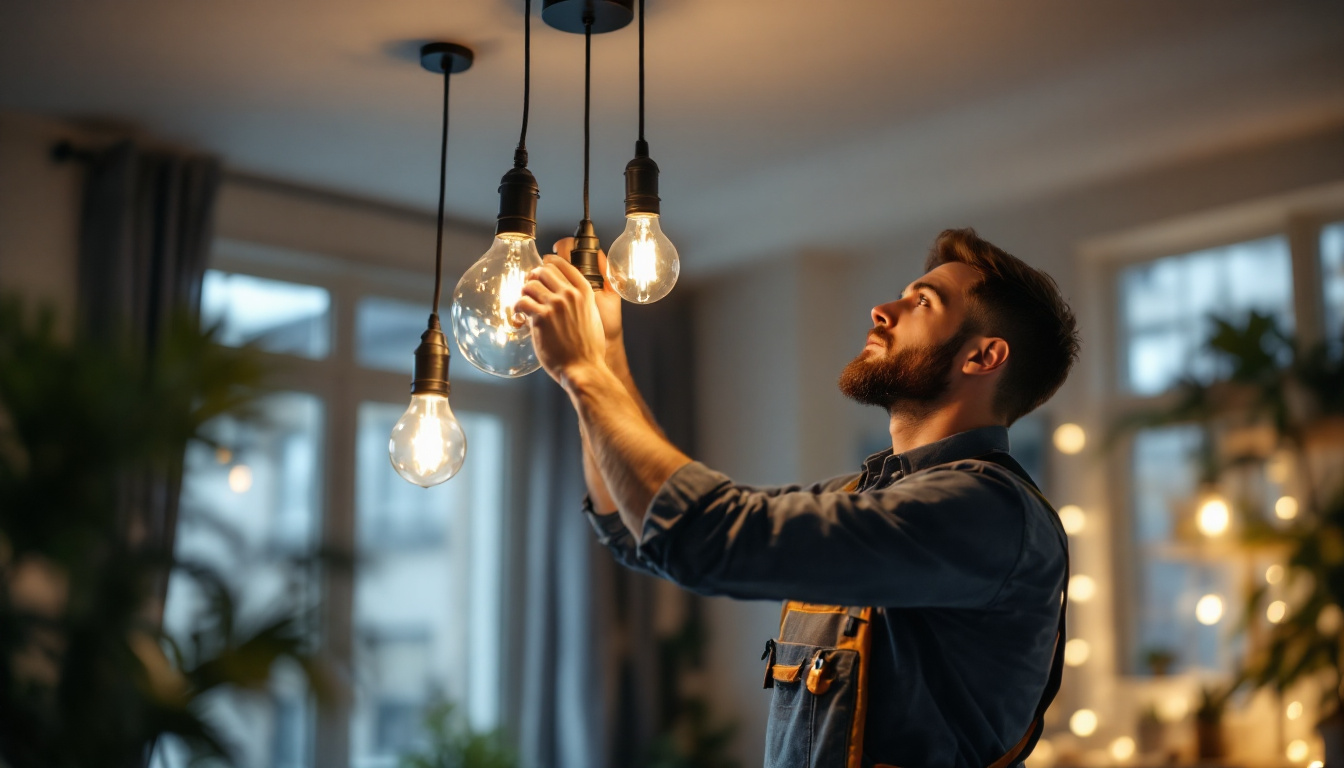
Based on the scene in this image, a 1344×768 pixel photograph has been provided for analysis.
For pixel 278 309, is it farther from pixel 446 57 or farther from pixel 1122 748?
pixel 1122 748

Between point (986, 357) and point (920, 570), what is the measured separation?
480mm

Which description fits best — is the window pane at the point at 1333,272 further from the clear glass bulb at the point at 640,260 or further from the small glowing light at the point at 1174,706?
the clear glass bulb at the point at 640,260

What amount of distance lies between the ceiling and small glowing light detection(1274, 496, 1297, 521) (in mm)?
1054

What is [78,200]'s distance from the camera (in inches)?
138

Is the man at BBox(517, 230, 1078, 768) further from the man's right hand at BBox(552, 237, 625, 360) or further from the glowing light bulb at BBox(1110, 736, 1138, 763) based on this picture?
the glowing light bulb at BBox(1110, 736, 1138, 763)

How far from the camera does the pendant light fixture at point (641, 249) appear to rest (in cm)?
179

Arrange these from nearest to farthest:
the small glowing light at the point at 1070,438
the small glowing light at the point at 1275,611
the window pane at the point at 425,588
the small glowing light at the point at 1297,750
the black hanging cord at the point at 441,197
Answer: the black hanging cord at the point at 441,197
the small glowing light at the point at 1297,750
the small glowing light at the point at 1275,611
the small glowing light at the point at 1070,438
the window pane at the point at 425,588

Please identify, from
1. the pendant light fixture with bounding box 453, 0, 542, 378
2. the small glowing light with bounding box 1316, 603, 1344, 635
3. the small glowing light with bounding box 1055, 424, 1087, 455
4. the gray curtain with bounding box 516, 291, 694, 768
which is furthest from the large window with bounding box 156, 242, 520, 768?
the small glowing light with bounding box 1316, 603, 1344, 635

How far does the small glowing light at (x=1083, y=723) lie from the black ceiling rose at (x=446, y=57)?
105 inches

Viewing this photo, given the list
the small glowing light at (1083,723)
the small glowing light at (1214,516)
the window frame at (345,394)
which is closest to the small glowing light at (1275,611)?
the small glowing light at (1214,516)

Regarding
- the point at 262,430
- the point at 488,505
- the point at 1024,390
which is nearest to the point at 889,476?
the point at 1024,390

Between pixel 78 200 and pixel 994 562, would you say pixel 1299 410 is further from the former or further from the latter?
pixel 78 200

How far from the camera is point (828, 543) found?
4.16ft

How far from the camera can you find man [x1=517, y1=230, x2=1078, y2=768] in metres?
1.27
